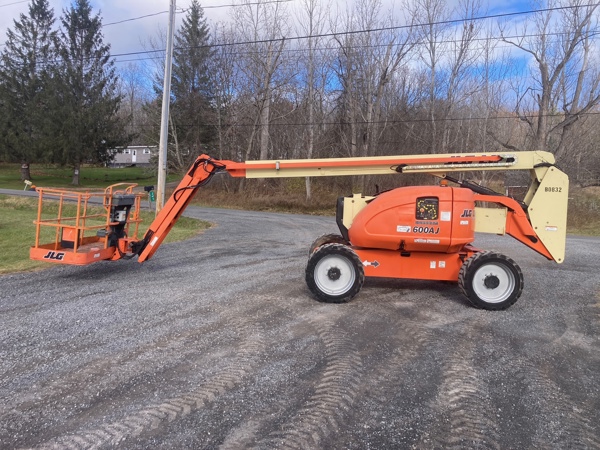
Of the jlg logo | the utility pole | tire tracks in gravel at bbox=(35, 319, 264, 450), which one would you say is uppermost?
the utility pole

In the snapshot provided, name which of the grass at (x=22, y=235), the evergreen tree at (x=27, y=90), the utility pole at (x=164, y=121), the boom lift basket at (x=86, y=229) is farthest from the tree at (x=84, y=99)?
the boom lift basket at (x=86, y=229)

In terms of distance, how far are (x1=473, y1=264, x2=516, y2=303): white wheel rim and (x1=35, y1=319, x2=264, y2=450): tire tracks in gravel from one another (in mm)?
3446

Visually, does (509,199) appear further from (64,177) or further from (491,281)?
(64,177)

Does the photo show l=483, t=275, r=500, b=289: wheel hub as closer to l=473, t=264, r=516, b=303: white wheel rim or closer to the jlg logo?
l=473, t=264, r=516, b=303: white wheel rim

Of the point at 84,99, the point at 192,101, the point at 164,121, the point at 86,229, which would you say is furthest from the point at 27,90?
the point at 86,229

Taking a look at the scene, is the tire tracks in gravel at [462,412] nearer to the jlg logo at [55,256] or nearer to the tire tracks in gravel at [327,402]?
the tire tracks in gravel at [327,402]

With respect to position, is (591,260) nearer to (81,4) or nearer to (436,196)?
(436,196)

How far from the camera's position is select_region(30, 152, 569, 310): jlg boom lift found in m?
6.25

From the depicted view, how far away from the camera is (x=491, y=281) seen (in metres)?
6.27

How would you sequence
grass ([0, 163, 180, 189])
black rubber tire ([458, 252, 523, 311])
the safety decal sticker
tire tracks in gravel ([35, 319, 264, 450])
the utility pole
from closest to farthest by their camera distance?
1. tire tracks in gravel ([35, 319, 264, 450])
2. black rubber tire ([458, 252, 523, 311])
3. the safety decal sticker
4. the utility pole
5. grass ([0, 163, 180, 189])

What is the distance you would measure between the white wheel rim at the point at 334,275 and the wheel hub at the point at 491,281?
6.00 ft

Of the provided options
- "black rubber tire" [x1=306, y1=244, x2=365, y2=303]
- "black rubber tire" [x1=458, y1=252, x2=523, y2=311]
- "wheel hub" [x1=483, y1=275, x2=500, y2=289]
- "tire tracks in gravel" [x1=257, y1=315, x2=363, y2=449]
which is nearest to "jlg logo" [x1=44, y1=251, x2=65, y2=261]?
"black rubber tire" [x1=306, y1=244, x2=365, y2=303]

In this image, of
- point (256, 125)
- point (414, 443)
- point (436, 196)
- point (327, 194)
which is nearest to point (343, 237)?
point (436, 196)

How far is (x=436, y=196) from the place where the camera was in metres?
6.24
